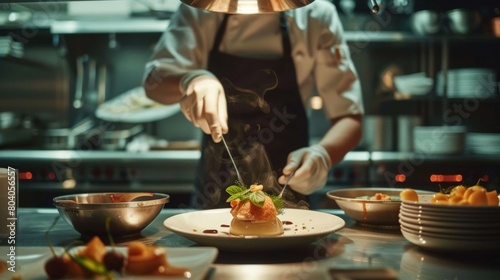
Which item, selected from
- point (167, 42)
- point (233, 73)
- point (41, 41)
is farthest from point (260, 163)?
point (41, 41)

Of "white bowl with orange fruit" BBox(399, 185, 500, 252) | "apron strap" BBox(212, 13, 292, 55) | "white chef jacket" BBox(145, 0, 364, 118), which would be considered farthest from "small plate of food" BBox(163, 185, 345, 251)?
"apron strap" BBox(212, 13, 292, 55)

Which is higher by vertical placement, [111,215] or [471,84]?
[471,84]

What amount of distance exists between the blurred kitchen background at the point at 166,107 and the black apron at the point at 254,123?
136 cm

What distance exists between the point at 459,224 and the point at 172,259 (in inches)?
26.6

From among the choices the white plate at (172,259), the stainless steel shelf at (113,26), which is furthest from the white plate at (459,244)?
the stainless steel shelf at (113,26)

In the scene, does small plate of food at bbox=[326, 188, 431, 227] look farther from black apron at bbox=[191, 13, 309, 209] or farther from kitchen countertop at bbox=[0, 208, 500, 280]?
black apron at bbox=[191, 13, 309, 209]

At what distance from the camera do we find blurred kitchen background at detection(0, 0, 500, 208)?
3.94 meters

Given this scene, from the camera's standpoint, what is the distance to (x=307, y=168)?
6.49ft

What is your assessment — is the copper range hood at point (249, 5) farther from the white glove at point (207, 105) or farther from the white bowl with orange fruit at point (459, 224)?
the white bowl with orange fruit at point (459, 224)

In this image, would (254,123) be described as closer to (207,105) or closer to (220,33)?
(220,33)

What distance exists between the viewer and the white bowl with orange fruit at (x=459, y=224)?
4.13 feet

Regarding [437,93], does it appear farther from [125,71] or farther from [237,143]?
[125,71]

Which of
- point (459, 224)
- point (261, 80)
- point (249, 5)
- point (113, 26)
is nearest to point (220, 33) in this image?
point (261, 80)

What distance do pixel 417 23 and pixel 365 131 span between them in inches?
37.0
